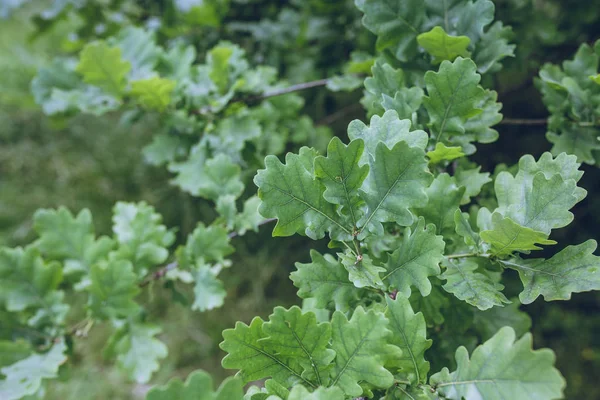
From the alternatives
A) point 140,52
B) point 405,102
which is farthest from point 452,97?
point 140,52

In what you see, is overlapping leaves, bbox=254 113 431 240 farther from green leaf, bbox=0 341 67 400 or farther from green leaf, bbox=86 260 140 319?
green leaf, bbox=0 341 67 400

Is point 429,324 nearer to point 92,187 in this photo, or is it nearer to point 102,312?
point 102,312

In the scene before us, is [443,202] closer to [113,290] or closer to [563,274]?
[563,274]

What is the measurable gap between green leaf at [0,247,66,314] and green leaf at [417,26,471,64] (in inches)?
38.9

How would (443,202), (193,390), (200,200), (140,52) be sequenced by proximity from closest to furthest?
(193,390) < (443,202) < (140,52) < (200,200)

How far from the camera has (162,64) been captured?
1332 mm

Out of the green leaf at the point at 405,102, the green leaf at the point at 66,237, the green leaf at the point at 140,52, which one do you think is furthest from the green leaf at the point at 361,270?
the green leaf at the point at 140,52

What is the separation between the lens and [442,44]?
861 millimetres

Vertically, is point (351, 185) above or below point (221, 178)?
above

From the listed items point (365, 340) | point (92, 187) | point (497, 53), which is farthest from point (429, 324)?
point (92, 187)

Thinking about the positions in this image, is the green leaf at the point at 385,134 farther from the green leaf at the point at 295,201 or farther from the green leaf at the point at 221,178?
the green leaf at the point at 221,178

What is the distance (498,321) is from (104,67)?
1.05 metres

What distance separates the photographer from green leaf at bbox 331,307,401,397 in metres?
0.65

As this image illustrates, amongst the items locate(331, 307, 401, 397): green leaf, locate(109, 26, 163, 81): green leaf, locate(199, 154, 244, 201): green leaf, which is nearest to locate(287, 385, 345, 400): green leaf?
locate(331, 307, 401, 397): green leaf
